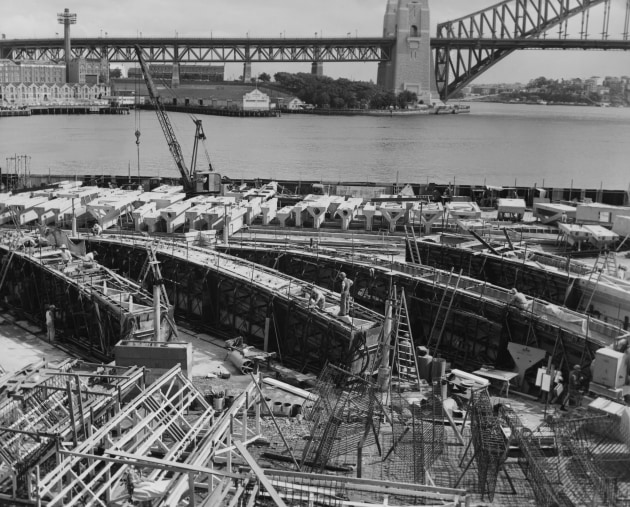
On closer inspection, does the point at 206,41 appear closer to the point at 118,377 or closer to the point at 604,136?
the point at 604,136

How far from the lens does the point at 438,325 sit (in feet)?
29.3

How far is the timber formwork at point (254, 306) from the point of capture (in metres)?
7.72

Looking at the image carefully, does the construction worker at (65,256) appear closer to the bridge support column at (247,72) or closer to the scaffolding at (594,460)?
the scaffolding at (594,460)

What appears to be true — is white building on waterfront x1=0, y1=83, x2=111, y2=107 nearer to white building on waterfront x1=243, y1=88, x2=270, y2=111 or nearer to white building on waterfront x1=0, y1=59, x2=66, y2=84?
white building on waterfront x1=0, y1=59, x2=66, y2=84

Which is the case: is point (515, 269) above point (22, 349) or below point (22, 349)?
above

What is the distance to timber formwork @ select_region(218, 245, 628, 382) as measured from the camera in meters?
7.60

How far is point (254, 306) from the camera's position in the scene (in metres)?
9.06

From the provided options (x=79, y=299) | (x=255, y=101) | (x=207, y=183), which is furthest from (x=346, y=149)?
(x=79, y=299)

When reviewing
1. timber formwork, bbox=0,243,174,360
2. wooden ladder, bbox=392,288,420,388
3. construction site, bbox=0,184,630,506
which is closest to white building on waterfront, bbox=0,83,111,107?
timber formwork, bbox=0,243,174,360

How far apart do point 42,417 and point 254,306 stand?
15.2ft

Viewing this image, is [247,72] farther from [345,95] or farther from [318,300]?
[318,300]

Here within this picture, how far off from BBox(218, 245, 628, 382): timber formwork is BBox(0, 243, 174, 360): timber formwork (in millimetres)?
2542

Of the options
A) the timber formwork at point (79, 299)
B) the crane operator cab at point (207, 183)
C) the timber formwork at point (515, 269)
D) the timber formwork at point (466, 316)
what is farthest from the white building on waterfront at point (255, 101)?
the timber formwork at point (466, 316)

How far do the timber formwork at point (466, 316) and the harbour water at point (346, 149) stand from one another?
13490mm
